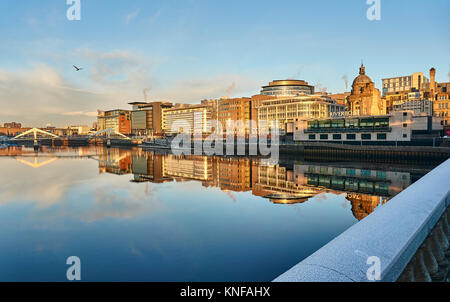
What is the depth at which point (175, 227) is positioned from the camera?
698 inches

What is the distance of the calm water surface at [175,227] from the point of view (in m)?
Result: 12.1

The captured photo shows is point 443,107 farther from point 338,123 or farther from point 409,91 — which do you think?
point 338,123

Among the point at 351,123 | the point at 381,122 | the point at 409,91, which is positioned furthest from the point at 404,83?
the point at 381,122

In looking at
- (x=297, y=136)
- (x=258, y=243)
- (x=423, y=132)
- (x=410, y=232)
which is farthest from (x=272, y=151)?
(x=410, y=232)

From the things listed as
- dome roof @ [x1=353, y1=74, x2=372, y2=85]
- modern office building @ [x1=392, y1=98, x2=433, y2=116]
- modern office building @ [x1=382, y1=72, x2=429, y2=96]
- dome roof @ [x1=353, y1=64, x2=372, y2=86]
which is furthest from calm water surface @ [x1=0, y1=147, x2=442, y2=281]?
modern office building @ [x1=382, y1=72, x2=429, y2=96]

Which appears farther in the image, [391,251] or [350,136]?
[350,136]

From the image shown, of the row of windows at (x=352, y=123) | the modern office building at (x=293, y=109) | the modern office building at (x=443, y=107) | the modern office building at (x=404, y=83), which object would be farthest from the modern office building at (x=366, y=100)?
the modern office building at (x=404, y=83)

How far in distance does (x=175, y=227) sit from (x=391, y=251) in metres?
14.3

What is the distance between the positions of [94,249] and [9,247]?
4.71 m

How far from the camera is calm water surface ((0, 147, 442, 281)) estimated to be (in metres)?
12.1

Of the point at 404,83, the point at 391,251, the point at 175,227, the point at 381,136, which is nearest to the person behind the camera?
the point at 391,251

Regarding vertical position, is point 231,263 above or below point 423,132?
below

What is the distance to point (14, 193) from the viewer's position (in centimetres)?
2988
